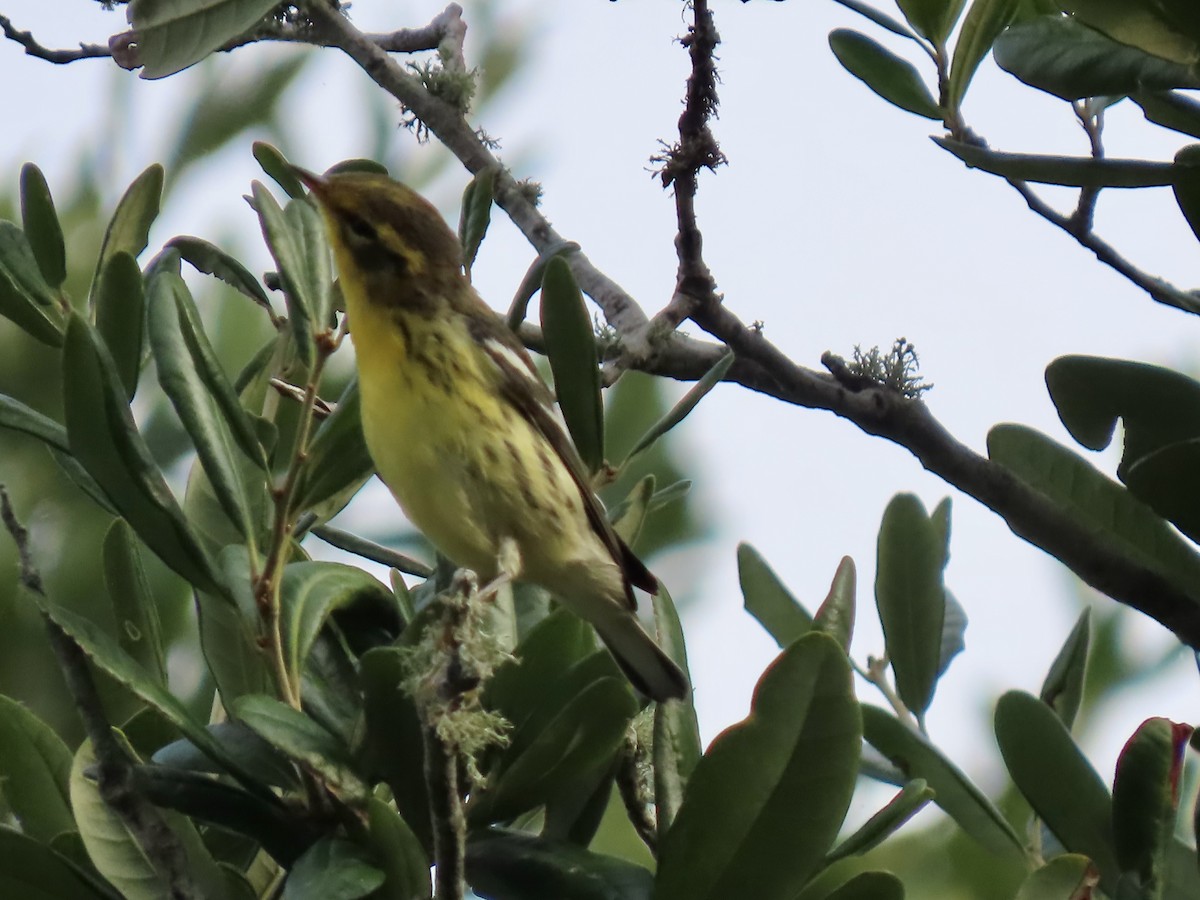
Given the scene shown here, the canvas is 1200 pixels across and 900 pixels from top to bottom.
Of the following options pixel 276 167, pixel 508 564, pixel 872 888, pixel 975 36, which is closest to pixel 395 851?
pixel 872 888

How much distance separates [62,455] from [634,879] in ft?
2.78

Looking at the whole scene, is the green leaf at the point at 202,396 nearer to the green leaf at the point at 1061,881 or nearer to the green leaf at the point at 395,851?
the green leaf at the point at 395,851

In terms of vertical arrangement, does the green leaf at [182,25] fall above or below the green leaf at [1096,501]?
above

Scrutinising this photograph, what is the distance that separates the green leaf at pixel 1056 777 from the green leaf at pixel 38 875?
3.18ft

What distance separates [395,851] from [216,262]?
0.94m

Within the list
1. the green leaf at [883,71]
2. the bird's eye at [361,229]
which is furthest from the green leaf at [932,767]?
the bird's eye at [361,229]

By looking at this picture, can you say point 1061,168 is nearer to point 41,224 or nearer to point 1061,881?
point 1061,881

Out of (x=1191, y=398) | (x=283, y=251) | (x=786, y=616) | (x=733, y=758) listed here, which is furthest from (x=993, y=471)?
(x=283, y=251)

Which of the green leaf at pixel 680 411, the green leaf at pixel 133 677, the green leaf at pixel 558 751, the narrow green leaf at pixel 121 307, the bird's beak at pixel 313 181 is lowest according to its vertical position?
the green leaf at pixel 558 751

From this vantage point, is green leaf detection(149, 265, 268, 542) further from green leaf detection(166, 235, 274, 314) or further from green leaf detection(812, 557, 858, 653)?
green leaf detection(812, 557, 858, 653)

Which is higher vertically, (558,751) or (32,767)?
(32,767)

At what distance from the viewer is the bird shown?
2.54m

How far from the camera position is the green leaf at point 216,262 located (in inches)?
78.0

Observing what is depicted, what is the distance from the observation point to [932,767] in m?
1.72
